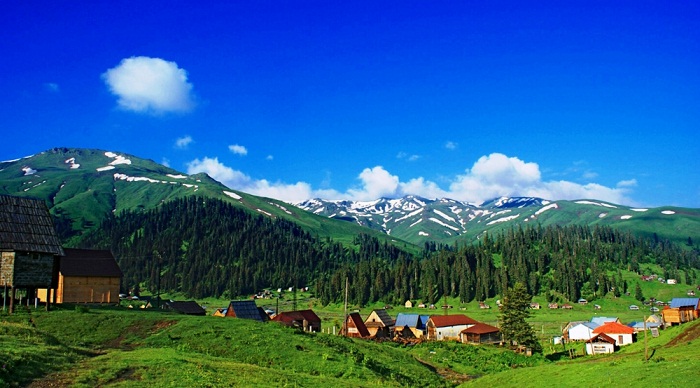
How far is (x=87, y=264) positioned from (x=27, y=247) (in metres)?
25.2

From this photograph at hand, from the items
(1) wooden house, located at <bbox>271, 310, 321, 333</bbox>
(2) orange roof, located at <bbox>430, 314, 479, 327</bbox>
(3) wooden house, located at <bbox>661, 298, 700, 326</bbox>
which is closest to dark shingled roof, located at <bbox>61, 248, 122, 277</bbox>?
(1) wooden house, located at <bbox>271, 310, 321, 333</bbox>

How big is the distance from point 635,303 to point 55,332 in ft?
629

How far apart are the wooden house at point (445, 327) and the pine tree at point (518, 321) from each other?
64.8 ft

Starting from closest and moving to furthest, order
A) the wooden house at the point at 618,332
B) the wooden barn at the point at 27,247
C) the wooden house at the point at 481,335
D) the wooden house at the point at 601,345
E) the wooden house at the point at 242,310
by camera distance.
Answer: the wooden barn at the point at 27,247 < the wooden house at the point at 601,345 < the wooden house at the point at 618,332 < the wooden house at the point at 242,310 < the wooden house at the point at 481,335

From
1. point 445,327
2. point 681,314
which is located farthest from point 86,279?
point 681,314

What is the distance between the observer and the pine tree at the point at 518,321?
301 feet

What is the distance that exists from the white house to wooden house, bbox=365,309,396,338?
39111mm

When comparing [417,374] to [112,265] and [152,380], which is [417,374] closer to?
[152,380]

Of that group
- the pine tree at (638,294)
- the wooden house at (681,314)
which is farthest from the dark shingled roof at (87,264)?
the pine tree at (638,294)

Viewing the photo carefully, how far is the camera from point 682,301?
370 ft

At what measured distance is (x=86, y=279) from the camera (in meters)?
81.1

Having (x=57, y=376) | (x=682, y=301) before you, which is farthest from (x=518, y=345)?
(x=57, y=376)

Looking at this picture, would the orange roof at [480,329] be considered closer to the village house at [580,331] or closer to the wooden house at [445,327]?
the wooden house at [445,327]

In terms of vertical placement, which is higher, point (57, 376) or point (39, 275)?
point (39, 275)
